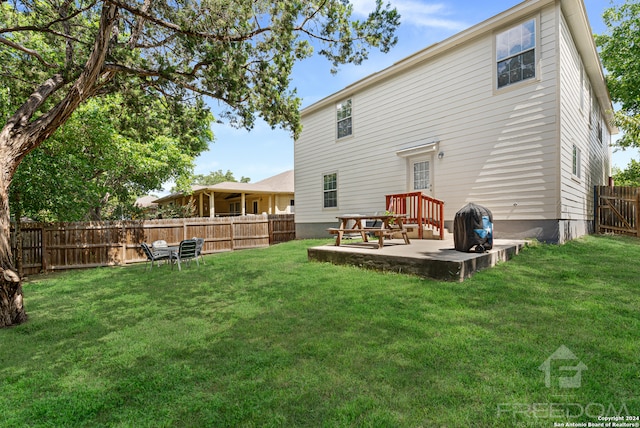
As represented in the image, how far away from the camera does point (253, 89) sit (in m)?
5.49

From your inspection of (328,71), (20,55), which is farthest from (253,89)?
(20,55)

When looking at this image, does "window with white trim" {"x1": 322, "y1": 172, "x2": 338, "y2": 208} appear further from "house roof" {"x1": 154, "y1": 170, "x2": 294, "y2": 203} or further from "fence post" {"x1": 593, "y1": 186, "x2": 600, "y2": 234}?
"fence post" {"x1": 593, "y1": 186, "x2": 600, "y2": 234}

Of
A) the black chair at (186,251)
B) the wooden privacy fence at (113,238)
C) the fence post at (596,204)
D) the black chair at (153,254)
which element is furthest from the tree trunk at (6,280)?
the fence post at (596,204)

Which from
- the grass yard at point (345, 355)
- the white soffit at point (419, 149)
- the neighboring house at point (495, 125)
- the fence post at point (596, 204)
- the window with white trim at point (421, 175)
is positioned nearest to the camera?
the grass yard at point (345, 355)

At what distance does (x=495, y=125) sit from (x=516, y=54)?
68.4 inches

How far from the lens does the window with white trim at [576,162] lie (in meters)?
7.94

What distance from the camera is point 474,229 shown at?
5.21m

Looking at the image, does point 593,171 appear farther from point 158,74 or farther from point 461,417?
point 158,74

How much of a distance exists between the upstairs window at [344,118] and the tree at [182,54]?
241 inches

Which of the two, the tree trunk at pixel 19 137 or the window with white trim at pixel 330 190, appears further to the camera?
the window with white trim at pixel 330 190

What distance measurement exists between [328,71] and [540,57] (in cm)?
539

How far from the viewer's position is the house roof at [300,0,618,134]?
22.9ft

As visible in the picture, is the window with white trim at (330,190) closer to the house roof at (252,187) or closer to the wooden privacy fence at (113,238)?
the wooden privacy fence at (113,238)

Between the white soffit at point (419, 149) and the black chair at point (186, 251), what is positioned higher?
the white soffit at point (419, 149)
